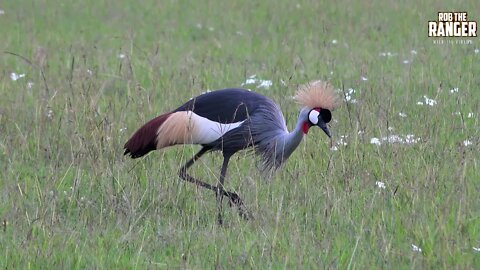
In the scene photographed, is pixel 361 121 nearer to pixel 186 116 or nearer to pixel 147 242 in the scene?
pixel 186 116

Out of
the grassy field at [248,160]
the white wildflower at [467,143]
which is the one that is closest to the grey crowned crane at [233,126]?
the grassy field at [248,160]

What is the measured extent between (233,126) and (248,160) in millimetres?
654

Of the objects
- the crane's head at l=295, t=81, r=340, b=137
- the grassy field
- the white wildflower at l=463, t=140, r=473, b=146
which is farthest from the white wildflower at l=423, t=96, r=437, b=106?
the crane's head at l=295, t=81, r=340, b=137

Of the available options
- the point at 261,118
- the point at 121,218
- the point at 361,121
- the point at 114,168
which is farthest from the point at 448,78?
the point at 121,218

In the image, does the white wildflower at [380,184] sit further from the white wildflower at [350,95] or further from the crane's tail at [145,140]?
the white wildflower at [350,95]

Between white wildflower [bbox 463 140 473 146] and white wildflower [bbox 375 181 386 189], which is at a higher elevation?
white wildflower [bbox 375 181 386 189]

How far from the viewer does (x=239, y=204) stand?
529cm

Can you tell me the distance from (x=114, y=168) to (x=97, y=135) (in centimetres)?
47

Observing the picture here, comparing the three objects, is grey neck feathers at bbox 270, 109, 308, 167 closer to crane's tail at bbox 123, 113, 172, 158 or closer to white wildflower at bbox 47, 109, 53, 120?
crane's tail at bbox 123, 113, 172, 158

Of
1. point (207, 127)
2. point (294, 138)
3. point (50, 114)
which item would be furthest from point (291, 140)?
point (50, 114)

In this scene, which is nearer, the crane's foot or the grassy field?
the grassy field

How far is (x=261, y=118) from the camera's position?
5910mm

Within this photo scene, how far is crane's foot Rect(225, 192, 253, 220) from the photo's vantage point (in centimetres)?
514

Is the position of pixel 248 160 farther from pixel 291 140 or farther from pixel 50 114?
pixel 50 114
